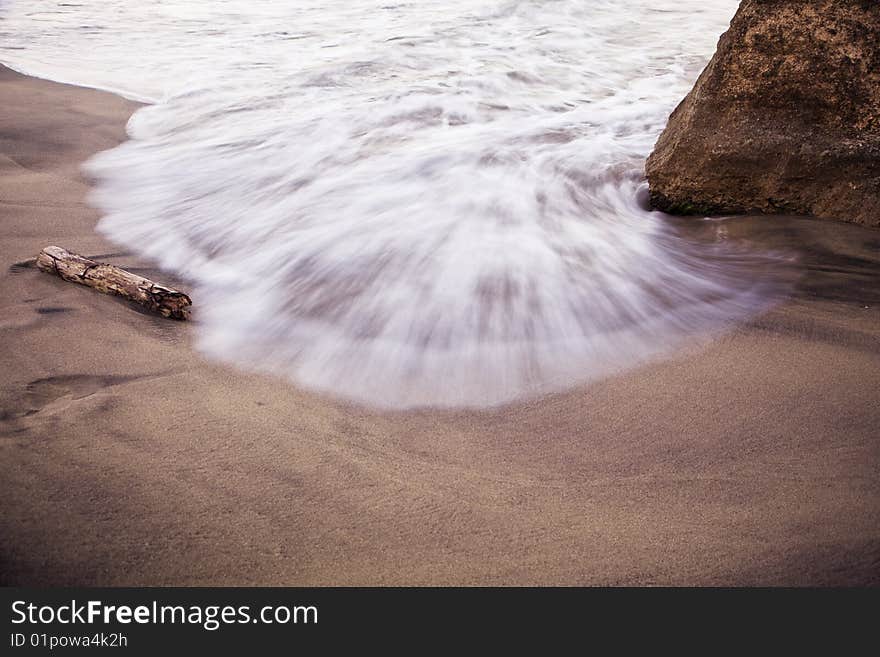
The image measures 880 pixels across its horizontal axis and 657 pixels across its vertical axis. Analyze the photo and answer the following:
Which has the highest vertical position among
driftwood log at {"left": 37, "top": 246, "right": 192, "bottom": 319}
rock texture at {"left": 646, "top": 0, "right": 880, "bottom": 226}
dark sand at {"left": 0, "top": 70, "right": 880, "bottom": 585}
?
rock texture at {"left": 646, "top": 0, "right": 880, "bottom": 226}

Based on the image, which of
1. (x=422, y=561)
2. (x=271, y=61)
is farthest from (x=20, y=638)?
(x=271, y=61)

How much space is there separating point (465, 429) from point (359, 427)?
0.97 feet

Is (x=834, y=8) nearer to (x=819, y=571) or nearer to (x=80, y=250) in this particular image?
(x=819, y=571)

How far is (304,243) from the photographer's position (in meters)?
3.11

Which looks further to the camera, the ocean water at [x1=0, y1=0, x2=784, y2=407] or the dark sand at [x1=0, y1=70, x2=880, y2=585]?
the ocean water at [x1=0, y1=0, x2=784, y2=407]

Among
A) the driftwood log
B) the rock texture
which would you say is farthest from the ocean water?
the rock texture

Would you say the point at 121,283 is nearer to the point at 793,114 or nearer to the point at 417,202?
the point at 417,202

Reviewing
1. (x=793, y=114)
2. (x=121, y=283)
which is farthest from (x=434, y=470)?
(x=793, y=114)

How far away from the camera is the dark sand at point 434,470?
1.38 metres

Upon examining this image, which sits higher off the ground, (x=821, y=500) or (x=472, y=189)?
(x=472, y=189)

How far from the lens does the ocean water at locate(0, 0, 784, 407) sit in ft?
7.57

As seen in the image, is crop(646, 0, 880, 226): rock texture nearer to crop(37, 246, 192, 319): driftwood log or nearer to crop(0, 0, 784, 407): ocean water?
crop(0, 0, 784, 407): ocean water

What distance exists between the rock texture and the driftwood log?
7.77 feet

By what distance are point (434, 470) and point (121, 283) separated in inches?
57.0
